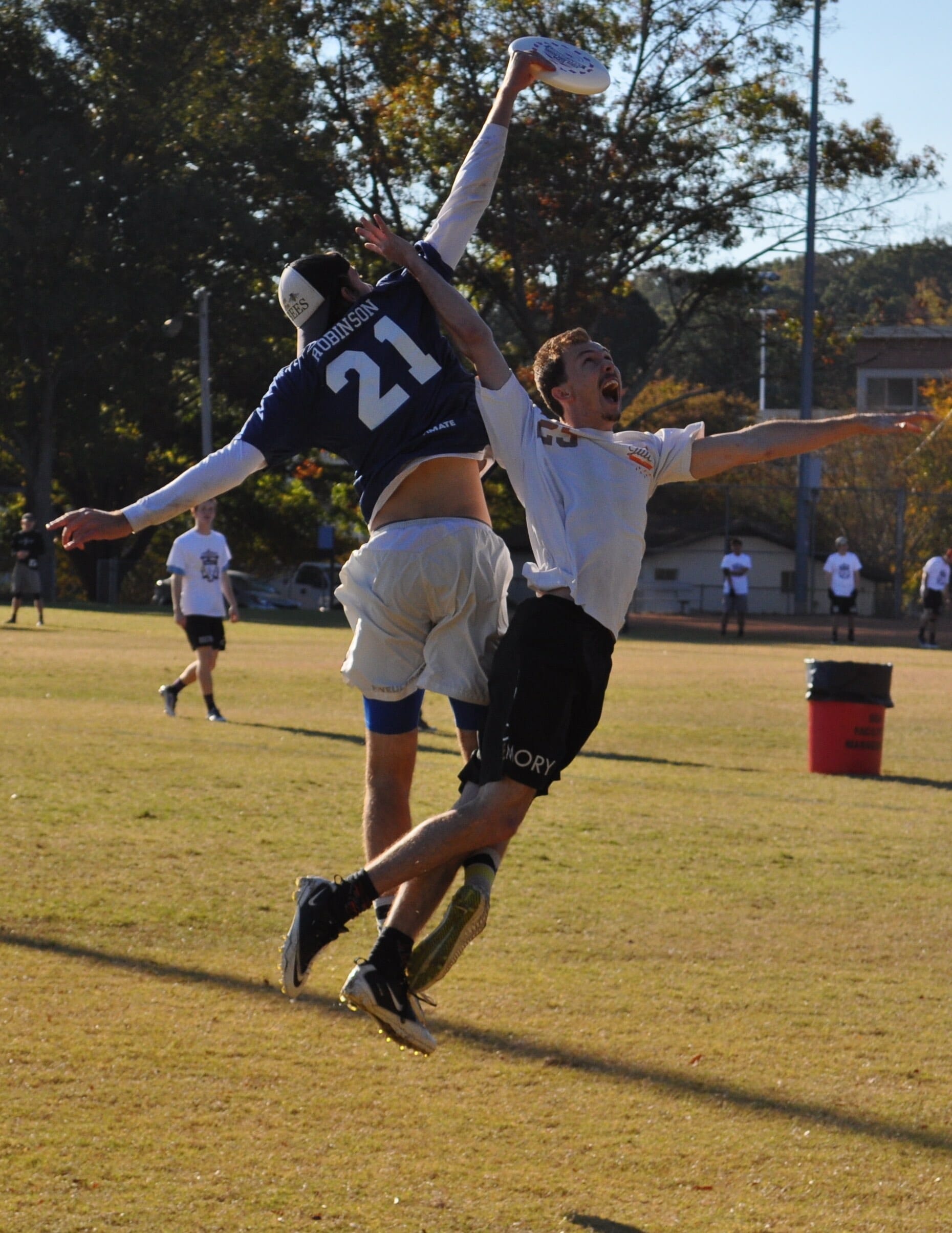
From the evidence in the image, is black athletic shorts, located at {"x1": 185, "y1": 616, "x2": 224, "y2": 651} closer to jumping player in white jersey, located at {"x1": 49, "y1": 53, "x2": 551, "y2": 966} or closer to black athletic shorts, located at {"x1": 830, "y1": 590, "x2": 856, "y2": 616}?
jumping player in white jersey, located at {"x1": 49, "y1": 53, "x2": 551, "y2": 966}

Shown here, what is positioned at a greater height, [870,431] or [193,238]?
[193,238]

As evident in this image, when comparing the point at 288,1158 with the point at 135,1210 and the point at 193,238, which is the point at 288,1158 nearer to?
the point at 135,1210

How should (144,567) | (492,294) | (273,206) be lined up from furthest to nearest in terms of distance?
(144,567) → (273,206) → (492,294)

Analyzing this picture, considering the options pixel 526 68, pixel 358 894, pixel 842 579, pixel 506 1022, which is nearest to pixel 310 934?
pixel 358 894

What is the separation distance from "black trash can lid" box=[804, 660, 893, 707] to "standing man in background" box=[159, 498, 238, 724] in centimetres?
657

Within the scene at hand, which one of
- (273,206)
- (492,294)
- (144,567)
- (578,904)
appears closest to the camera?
(578,904)

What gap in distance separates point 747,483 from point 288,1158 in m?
49.1

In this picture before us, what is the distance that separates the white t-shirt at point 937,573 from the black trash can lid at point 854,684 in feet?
61.4

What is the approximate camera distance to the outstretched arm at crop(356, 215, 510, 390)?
205 inches

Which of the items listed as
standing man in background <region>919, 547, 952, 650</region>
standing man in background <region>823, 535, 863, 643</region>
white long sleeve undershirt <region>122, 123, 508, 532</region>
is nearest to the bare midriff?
white long sleeve undershirt <region>122, 123, 508, 532</region>

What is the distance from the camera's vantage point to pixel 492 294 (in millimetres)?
44188

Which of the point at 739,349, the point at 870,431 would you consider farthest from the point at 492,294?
the point at 870,431

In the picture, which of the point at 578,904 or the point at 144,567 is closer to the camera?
the point at 578,904

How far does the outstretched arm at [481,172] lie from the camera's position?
583 cm
